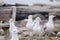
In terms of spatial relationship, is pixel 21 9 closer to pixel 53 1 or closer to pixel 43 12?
pixel 43 12

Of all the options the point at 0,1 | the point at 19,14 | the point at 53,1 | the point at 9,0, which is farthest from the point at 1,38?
the point at 53,1

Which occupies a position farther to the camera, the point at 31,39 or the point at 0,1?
the point at 0,1

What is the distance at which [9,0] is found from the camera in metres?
6.49

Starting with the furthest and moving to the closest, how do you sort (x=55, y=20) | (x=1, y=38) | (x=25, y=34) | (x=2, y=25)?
1. (x=55, y=20)
2. (x=25, y=34)
3. (x=1, y=38)
4. (x=2, y=25)

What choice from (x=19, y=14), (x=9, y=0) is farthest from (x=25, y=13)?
(x=9, y=0)

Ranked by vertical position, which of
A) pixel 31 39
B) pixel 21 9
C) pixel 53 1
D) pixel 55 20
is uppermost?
pixel 53 1

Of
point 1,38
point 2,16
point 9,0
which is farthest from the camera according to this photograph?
point 9,0

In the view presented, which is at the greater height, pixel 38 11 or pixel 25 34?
pixel 38 11

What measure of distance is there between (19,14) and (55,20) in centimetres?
93

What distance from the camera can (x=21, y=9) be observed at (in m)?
5.50

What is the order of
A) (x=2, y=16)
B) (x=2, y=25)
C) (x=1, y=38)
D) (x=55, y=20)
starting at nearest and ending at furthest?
1. (x=2, y=25)
2. (x=1, y=38)
3. (x=2, y=16)
4. (x=55, y=20)

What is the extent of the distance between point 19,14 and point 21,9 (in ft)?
0.82

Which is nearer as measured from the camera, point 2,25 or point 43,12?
point 2,25

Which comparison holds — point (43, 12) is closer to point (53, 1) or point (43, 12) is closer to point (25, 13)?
point (25, 13)
